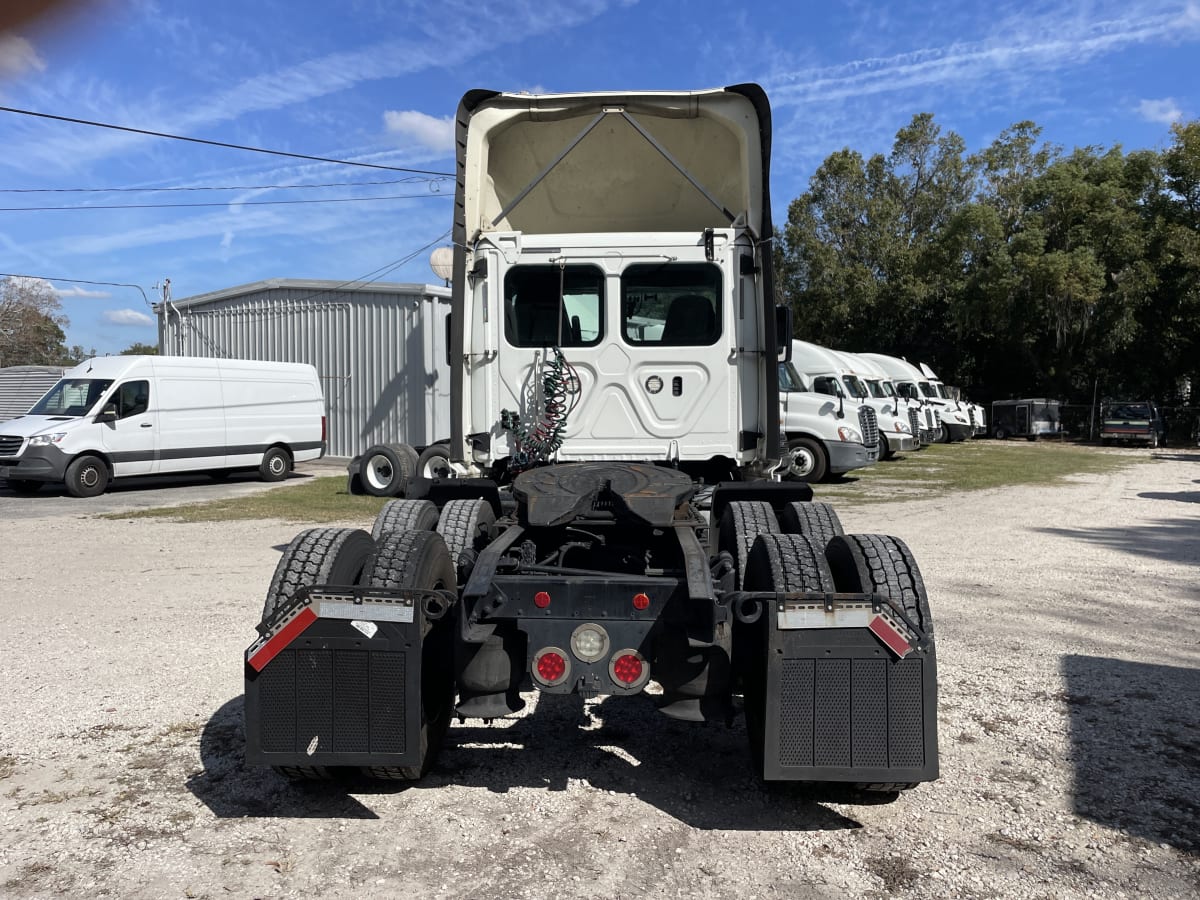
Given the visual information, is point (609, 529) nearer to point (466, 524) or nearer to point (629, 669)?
point (466, 524)

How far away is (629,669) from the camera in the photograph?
3.61 meters

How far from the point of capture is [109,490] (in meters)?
18.2

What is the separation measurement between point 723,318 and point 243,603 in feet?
14.7

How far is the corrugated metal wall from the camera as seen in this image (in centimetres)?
2269

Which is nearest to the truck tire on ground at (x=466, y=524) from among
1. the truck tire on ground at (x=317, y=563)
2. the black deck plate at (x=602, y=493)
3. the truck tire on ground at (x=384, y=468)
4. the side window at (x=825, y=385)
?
the black deck plate at (x=602, y=493)

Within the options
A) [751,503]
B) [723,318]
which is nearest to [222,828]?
[751,503]

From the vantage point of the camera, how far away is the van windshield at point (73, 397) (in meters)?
17.3

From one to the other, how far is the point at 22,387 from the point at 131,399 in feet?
24.8

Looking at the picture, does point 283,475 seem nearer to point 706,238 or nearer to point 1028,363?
point 706,238

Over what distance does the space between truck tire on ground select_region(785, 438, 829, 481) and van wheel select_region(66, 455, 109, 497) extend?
493 inches

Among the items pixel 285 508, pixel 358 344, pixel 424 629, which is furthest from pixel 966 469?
pixel 424 629

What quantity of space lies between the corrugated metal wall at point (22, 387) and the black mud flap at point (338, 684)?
884 inches

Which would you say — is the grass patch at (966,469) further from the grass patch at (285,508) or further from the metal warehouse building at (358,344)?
the metal warehouse building at (358,344)

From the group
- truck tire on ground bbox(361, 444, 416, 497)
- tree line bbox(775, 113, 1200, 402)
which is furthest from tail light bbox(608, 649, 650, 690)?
tree line bbox(775, 113, 1200, 402)
